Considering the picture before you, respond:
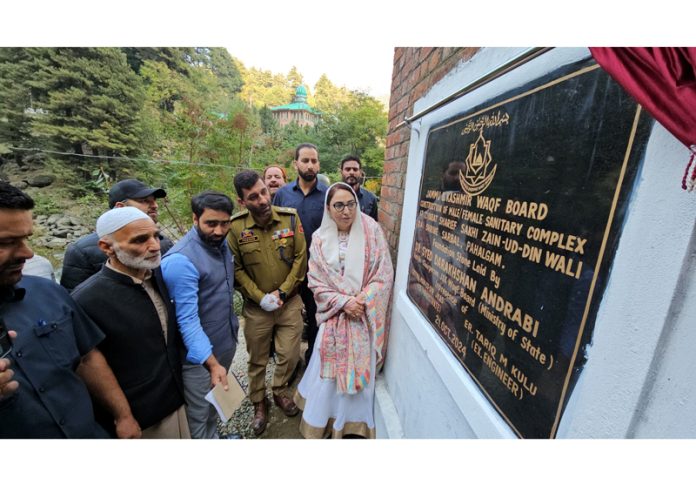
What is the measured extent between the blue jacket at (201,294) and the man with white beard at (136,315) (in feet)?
0.23

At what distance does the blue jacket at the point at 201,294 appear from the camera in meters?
1.73

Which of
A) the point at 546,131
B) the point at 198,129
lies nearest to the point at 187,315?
the point at 546,131

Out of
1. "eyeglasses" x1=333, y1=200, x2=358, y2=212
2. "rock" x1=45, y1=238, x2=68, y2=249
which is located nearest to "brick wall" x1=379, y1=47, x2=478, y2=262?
"eyeglasses" x1=333, y1=200, x2=358, y2=212

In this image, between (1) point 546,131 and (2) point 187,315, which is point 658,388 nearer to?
(1) point 546,131

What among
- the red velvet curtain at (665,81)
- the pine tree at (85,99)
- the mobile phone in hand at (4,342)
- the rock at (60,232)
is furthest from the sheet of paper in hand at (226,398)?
the pine tree at (85,99)

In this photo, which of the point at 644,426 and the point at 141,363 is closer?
the point at 644,426

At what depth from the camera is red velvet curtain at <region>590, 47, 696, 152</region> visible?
0.52m

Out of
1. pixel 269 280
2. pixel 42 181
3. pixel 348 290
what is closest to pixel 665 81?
pixel 348 290

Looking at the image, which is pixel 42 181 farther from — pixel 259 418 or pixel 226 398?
pixel 226 398

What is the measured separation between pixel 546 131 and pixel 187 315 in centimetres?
198

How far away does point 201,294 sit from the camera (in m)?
1.92

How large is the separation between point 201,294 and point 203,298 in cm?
4

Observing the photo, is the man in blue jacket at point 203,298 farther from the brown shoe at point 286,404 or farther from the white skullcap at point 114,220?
the brown shoe at point 286,404

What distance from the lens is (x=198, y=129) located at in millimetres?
7863
